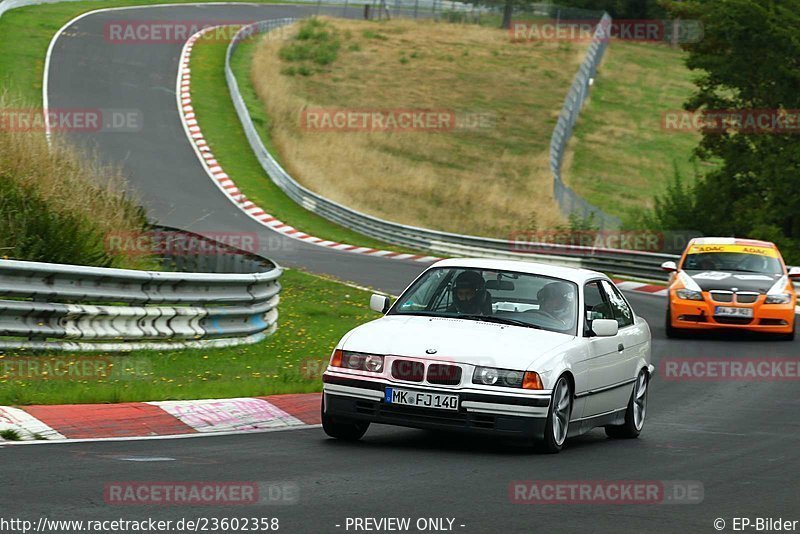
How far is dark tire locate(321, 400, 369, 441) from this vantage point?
9.67 meters

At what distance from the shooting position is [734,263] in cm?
2142

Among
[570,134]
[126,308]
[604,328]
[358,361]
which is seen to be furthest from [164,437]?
[570,134]

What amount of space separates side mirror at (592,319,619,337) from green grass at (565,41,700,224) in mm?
31467

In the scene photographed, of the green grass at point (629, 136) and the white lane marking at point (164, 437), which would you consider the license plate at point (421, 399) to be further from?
the green grass at point (629, 136)

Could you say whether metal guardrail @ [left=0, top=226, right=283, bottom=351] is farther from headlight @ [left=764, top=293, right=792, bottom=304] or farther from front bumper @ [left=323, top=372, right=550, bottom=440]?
headlight @ [left=764, top=293, right=792, bottom=304]

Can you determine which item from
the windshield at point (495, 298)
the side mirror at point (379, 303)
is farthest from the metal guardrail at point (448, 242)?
the side mirror at point (379, 303)

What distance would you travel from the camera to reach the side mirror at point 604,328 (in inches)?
403

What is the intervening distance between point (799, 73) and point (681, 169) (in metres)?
23.7

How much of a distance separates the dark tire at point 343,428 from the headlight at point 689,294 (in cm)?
1167

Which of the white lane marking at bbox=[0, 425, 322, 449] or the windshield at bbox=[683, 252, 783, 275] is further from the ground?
the white lane marking at bbox=[0, 425, 322, 449]

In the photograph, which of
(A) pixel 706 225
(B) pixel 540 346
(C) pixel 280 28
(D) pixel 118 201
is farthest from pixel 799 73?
(C) pixel 280 28

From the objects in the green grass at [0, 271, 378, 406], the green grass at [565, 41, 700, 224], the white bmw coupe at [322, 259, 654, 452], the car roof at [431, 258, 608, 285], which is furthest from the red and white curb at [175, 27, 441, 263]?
the white bmw coupe at [322, 259, 654, 452]

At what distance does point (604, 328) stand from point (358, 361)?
6.75 ft

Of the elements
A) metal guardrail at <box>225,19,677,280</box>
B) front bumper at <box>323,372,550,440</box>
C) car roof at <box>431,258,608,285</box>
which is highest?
car roof at <box>431,258,608,285</box>
